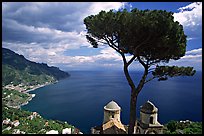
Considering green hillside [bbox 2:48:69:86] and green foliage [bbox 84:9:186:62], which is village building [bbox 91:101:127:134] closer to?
green foliage [bbox 84:9:186:62]

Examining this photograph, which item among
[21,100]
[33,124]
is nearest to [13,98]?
[21,100]

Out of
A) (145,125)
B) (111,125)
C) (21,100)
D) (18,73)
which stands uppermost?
(18,73)

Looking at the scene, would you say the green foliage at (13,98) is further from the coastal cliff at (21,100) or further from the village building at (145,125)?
the village building at (145,125)

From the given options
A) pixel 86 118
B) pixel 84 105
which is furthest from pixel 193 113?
pixel 84 105

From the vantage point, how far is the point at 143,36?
290 inches

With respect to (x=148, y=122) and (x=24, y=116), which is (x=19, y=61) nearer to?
(x=24, y=116)

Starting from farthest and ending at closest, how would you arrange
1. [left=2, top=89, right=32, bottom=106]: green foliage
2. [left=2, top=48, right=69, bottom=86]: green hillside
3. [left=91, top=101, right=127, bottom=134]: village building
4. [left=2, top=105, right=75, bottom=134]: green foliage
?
[left=2, top=48, right=69, bottom=86]: green hillside, [left=2, top=89, right=32, bottom=106]: green foliage, [left=2, top=105, right=75, bottom=134]: green foliage, [left=91, top=101, right=127, bottom=134]: village building

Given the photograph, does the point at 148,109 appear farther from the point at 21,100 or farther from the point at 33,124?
the point at 21,100

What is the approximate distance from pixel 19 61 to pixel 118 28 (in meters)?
165

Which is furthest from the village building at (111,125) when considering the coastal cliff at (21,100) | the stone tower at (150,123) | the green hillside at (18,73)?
the green hillside at (18,73)

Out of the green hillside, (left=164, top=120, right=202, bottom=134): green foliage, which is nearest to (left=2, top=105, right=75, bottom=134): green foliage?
(left=164, top=120, right=202, bottom=134): green foliage

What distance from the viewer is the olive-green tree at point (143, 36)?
6.93 m

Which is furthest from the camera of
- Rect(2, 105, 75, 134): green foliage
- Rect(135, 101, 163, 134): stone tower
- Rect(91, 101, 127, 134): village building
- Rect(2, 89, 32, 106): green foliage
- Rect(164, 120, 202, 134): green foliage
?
Rect(2, 89, 32, 106): green foliage

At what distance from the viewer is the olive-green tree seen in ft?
22.7
